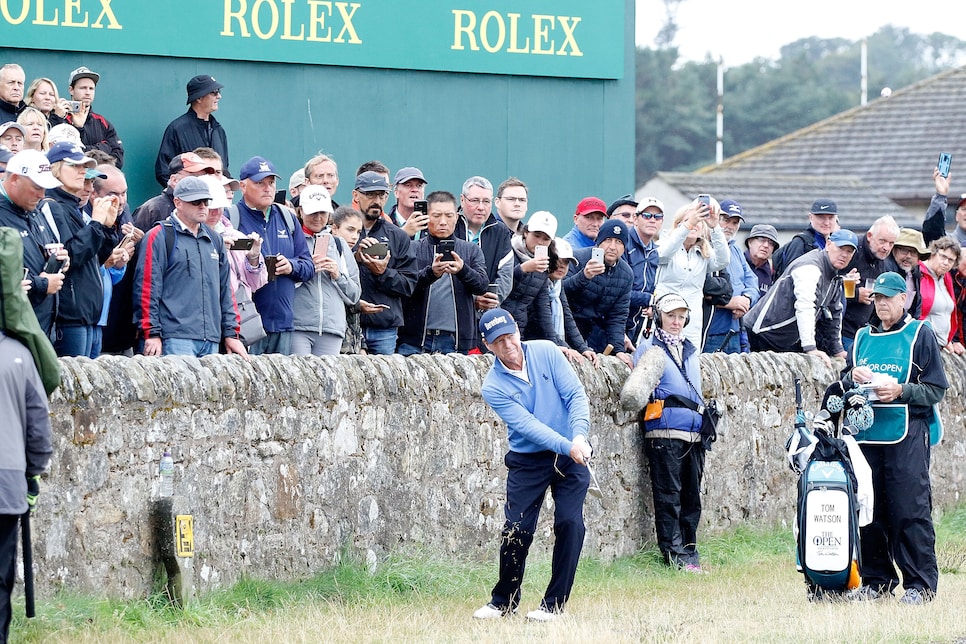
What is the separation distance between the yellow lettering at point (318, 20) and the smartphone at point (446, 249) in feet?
13.0

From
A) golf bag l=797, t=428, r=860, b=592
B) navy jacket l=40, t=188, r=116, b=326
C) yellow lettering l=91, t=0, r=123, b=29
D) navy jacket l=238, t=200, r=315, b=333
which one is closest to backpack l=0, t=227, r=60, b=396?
navy jacket l=40, t=188, r=116, b=326

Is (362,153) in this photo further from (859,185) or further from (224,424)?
(859,185)

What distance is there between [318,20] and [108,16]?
6.19ft

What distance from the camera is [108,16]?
13.1 m

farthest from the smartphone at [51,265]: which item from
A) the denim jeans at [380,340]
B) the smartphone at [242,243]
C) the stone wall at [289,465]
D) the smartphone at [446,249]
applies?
the smartphone at [446,249]

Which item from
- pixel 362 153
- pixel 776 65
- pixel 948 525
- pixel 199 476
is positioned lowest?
pixel 948 525

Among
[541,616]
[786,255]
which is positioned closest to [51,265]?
[541,616]

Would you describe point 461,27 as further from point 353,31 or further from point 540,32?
point 353,31

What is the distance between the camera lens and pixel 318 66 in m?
14.2

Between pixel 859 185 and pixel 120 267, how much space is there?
2117 cm

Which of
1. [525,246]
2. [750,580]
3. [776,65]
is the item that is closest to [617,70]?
[525,246]

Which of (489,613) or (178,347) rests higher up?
(178,347)

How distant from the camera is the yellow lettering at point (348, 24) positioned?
46.5ft

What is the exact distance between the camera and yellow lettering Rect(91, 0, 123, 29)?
13086 mm
